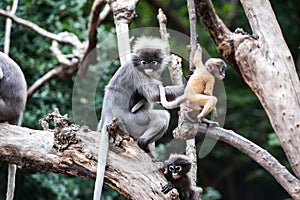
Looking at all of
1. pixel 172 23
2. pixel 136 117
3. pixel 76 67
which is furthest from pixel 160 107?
pixel 172 23

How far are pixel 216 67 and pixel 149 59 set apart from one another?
703mm

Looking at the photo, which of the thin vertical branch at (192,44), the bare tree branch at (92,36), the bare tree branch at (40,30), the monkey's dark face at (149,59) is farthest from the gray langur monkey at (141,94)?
the bare tree branch at (40,30)

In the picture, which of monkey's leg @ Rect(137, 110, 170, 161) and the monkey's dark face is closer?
the monkey's dark face

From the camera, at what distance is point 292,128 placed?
13.4 feet

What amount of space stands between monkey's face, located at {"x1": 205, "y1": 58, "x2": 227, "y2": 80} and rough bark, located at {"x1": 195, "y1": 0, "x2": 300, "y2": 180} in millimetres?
802

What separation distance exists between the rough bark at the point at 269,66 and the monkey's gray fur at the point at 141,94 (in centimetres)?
→ 69

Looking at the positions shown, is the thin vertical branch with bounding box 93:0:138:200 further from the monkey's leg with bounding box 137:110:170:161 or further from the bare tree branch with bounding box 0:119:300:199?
the bare tree branch with bounding box 0:119:300:199

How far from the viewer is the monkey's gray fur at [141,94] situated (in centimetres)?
411

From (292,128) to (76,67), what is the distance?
312 cm

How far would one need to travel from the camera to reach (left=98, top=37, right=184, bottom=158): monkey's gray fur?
411 centimetres

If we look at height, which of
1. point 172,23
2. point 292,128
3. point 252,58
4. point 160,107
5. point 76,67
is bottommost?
point 292,128

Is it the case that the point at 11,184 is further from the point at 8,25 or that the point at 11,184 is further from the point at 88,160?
the point at 8,25

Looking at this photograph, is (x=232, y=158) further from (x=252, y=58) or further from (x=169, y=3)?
(x=252, y=58)

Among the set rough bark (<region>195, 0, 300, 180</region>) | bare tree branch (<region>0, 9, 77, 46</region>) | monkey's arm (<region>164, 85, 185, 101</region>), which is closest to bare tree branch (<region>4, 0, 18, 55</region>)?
bare tree branch (<region>0, 9, 77, 46</region>)
